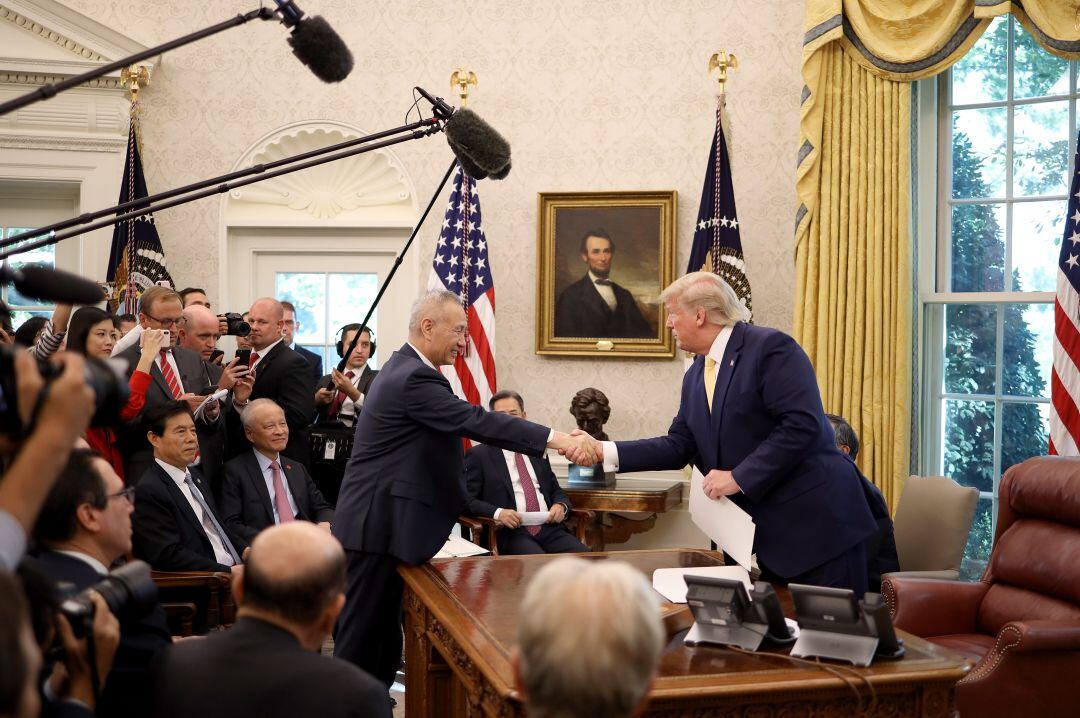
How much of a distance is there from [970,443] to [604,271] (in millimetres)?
2308

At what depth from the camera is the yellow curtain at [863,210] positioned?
555 centimetres

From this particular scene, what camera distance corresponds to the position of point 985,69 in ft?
18.4

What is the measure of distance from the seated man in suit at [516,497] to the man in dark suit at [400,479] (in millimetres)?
1592

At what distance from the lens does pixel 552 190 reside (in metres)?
6.40

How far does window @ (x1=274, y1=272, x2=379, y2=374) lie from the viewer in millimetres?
6848

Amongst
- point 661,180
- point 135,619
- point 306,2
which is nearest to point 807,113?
point 661,180

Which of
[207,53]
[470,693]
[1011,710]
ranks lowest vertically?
[1011,710]

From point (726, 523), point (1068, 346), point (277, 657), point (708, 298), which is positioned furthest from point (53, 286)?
point (1068, 346)

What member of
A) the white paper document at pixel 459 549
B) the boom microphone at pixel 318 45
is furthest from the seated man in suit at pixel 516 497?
the boom microphone at pixel 318 45

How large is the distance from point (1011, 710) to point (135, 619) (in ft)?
8.79

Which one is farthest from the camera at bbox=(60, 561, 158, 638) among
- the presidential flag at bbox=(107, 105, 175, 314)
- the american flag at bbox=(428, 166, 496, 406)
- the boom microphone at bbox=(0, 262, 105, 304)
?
the presidential flag at bbox=(107, 105, 175, 314)

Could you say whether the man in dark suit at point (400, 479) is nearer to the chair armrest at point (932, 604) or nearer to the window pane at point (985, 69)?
the chair armrest at point (932, 604)

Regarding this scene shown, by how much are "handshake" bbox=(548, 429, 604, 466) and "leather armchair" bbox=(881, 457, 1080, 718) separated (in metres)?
1.23

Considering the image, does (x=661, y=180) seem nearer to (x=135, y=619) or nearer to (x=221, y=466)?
(x=221, y=466)
